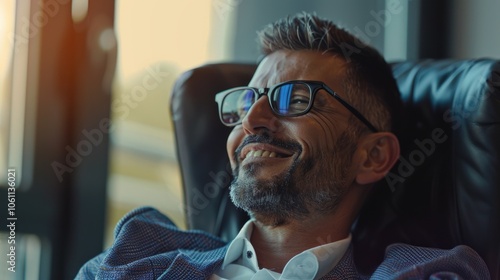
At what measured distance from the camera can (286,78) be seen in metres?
1.54

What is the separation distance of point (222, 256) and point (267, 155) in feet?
0.80

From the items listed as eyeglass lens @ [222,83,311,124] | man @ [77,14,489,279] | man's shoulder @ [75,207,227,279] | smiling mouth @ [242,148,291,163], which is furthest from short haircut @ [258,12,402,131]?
man's shoulder @ [75,207,227,279]

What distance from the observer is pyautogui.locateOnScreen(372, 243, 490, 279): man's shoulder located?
1.25 meters

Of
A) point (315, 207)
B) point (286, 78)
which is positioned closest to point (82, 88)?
point (286, 78)

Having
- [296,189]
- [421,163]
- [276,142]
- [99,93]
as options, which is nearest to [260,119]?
[276,142]

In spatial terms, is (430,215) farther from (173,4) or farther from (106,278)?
(173,4)

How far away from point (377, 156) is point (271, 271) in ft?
1.21

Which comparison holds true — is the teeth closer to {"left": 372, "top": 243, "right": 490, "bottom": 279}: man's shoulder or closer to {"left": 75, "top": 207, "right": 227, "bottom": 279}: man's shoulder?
{"left": 75, "top": 207, "right": 227, "bottom": 279}: man's shoulder

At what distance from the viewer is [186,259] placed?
144cm

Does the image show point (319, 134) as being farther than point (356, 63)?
No

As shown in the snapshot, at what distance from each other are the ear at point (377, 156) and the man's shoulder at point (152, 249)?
36cm

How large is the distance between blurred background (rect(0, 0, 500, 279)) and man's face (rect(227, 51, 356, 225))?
0.42 metres

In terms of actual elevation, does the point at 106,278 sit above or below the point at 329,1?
below

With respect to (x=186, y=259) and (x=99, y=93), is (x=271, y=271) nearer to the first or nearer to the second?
(x=186, y=259)
